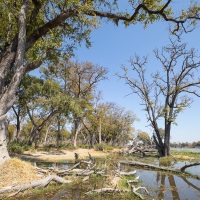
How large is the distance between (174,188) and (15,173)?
22.0ft

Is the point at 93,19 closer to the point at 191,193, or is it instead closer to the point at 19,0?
the point at 19,0

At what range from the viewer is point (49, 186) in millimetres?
8938

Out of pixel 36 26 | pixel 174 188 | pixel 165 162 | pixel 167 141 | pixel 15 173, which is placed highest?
pixel 36 26

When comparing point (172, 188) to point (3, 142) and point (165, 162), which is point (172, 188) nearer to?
point (3, 142)

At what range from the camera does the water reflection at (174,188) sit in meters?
8.90

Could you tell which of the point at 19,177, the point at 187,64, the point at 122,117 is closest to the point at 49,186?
the point at 19,177

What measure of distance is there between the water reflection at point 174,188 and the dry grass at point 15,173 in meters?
4.68

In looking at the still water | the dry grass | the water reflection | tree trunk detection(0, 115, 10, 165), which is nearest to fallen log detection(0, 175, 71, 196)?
the dry grass

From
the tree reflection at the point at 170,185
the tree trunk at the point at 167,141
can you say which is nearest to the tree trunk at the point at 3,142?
the tree reflection at the point at 170,185

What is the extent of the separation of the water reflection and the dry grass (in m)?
4.68

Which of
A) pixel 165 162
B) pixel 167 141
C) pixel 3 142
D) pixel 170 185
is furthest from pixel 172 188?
pixel 167 141

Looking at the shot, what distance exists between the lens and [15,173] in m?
9.16

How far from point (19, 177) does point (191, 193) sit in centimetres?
682

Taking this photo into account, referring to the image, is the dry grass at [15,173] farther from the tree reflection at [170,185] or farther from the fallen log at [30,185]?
the tree reflection at [170,185]
